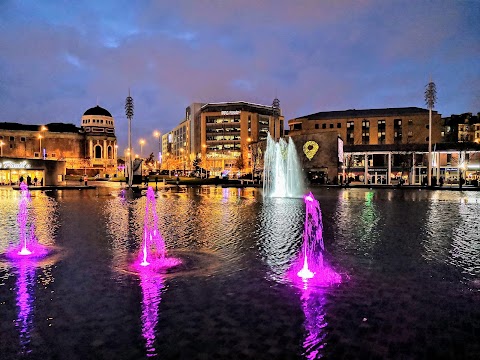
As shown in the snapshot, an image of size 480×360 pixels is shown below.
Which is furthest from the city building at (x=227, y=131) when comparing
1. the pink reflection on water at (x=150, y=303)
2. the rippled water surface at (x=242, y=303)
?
the pink reflection on water at (x=150, y=303)

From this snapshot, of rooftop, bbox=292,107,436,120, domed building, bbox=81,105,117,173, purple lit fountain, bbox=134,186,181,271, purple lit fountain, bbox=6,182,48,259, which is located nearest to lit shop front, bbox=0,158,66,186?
purple lit fountain, bbox=6,182,48,259

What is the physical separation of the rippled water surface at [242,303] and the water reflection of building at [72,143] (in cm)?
12645

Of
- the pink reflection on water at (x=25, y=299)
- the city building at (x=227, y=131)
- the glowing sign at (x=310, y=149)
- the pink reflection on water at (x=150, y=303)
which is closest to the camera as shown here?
the pink reflection on water at (x=150, y=303)

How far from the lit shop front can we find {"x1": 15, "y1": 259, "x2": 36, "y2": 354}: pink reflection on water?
51.9 metres

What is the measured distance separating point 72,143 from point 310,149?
105 meters

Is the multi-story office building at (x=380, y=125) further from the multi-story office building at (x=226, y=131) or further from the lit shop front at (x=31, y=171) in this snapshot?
the lit shop front at (x=31, y=171)

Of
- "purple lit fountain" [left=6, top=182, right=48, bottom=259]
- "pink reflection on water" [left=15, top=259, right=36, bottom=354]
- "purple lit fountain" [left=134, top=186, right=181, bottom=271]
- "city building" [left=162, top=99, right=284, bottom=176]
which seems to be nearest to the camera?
"pink reflection on water" [left=15, top=259, right=36, bottom=354]

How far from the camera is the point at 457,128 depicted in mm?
116875

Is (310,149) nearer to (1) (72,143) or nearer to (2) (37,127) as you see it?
(1) (72,143)

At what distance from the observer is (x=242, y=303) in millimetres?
6637

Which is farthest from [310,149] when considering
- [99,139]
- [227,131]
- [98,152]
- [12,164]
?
[98,152]

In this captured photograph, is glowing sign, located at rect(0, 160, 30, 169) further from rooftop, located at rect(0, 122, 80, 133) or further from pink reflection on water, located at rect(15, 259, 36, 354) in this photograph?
rooftop, located at rect(0, 122, 80, 133)

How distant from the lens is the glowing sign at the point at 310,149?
7022cm

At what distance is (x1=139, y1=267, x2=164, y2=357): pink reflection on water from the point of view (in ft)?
17.2
